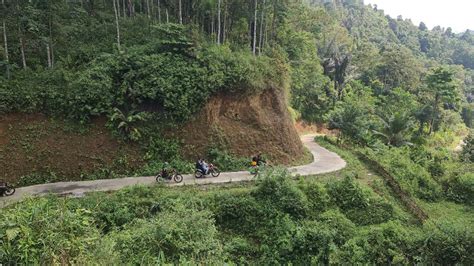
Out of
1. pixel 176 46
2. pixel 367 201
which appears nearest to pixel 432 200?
pixel 367 201

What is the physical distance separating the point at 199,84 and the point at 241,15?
8.68 meters

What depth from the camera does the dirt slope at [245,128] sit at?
17.3 metres

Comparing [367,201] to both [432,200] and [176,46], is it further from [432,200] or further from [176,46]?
[176,46]

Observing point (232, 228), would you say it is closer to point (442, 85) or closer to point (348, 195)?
point (348, 195)

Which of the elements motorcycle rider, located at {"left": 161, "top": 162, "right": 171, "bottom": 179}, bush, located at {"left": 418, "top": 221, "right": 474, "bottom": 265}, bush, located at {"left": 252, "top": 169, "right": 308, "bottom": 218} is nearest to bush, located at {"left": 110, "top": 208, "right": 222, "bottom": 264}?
bush, located at {"left": 252, "top": 169, "right": 308, "bottom": 218}

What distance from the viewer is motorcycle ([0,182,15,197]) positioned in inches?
497

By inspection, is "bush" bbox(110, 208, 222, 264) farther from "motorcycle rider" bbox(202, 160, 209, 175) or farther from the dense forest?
"motorcycle rider" bbox(202, 160, 209, 175)

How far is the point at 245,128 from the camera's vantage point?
18.8m

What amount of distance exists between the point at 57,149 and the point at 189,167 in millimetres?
5972

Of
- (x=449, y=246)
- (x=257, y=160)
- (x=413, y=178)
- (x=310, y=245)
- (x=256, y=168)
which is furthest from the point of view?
(x=413, y=178)

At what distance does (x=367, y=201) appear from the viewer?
48.6ft

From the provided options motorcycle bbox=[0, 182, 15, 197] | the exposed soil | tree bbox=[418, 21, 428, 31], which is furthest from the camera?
tree bbox=[418, 21, 428, 31]

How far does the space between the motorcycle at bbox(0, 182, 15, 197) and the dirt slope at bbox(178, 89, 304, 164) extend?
7500 millimetres

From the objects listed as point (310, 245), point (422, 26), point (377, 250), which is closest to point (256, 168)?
point (310, 245)
